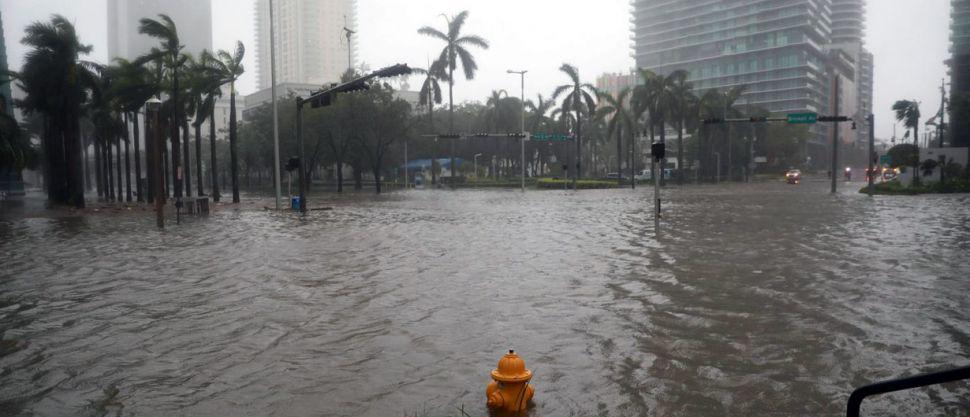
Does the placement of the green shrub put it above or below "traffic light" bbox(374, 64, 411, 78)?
below

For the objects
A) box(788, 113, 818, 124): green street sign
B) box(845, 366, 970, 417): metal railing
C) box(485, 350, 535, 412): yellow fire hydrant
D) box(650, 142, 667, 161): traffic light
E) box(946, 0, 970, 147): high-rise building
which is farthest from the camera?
box(946, 0, 970, 147): high-rise building

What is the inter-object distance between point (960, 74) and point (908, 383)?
107 m

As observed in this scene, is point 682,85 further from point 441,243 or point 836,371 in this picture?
point 836,371

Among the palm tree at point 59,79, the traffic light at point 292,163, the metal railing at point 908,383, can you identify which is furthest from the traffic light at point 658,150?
the palm tree at point 59,79

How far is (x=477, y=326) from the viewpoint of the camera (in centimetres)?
779

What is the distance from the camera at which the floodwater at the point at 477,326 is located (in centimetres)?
540

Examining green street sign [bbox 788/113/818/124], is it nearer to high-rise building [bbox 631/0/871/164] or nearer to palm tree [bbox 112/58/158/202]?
palm tree [bbox 112/58/158/202]

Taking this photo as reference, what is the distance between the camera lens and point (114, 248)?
16.2m

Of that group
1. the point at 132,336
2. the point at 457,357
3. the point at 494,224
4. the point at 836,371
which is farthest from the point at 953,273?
the point at 494,224

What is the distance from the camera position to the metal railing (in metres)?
2.73

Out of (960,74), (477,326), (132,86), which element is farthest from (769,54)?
(477,326)

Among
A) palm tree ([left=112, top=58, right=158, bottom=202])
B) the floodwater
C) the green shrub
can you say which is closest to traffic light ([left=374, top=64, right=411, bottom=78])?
the floodwater

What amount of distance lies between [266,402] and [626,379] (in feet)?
9.52

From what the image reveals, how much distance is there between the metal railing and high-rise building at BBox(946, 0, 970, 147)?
81.2 meters
